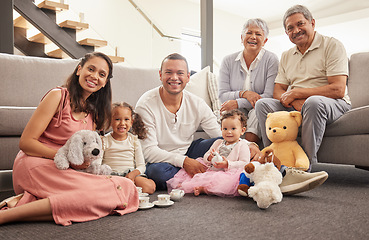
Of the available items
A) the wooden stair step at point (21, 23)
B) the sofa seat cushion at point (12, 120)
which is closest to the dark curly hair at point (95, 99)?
the sofa seat cushion at point (12, 120)

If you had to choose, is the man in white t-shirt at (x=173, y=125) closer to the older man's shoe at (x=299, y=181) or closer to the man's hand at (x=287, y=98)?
the older man's shoe at (x=299, y=181)

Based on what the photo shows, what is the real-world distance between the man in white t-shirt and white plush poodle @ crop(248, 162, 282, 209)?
0.34m

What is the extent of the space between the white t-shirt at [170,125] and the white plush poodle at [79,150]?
575 mm

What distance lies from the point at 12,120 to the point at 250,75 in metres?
1.68

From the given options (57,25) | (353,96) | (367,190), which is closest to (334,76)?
(353,96)

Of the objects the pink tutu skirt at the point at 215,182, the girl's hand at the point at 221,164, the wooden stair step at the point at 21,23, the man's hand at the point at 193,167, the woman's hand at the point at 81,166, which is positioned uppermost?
the wooden stair step at the point at 21,23

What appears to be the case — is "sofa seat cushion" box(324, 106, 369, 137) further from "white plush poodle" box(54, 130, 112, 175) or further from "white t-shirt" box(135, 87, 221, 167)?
"white plush poodle" box(54, 130, 112, 175)

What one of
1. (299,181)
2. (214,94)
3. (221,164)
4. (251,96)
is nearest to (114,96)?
(214,94)

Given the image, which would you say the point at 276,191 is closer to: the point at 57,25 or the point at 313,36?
the point at 313,36

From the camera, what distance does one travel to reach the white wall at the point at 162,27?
4891 millimetres

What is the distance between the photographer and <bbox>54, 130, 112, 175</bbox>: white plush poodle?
4.46 feet

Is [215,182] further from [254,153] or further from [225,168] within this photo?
[254,153]

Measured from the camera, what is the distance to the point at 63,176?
1351mm

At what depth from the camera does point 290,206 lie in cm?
151
